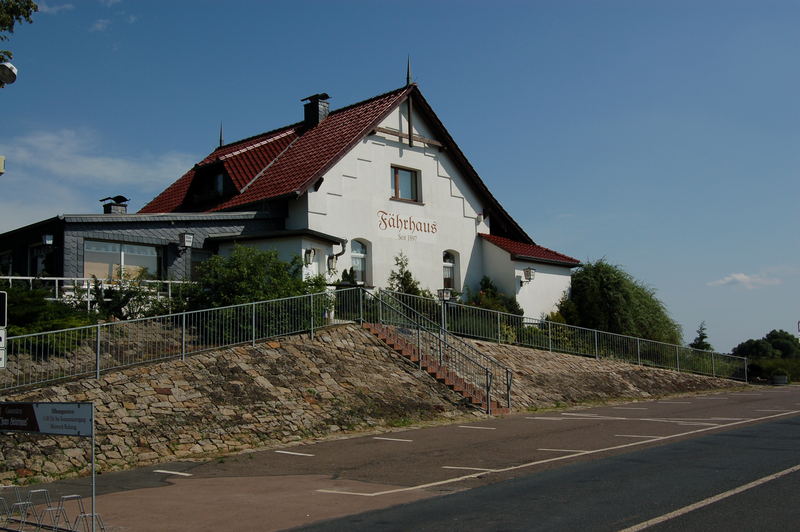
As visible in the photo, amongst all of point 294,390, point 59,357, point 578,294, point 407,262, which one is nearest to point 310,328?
point 294,390

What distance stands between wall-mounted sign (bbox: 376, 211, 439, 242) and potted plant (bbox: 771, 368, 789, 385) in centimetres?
1726

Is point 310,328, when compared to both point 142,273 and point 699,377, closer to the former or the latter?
point 142,273

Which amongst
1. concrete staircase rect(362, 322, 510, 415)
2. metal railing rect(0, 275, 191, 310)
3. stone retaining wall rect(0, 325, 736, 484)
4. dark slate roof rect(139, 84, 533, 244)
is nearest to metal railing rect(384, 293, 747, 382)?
concrete staircase rect(362, 322, 510, 415)

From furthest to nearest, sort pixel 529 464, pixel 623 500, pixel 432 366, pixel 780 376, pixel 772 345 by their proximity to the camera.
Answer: pixel 772 345, pixel 780 376, pixel 432 366, pixel 529 464, pixel 623 500

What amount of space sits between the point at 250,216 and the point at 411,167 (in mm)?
7396

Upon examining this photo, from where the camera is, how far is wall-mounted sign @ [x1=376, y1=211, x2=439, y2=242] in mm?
29734

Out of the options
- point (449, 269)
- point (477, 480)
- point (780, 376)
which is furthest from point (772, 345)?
point (477, 480)

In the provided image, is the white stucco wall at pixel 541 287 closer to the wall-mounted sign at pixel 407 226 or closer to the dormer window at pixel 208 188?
the wall-mounted sign at pixel 407 226

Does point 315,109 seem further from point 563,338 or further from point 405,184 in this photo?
point 563,338

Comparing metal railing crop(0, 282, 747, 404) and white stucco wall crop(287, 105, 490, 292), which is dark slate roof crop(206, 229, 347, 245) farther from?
metal railing crop(0, 282, 747, 404)

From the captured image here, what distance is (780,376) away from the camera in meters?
35.7

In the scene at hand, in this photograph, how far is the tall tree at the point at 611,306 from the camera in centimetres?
3347

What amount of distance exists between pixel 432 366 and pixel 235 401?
6.76 metres

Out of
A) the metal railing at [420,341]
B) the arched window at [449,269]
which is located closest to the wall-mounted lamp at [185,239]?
the metal railing at [420,341]
